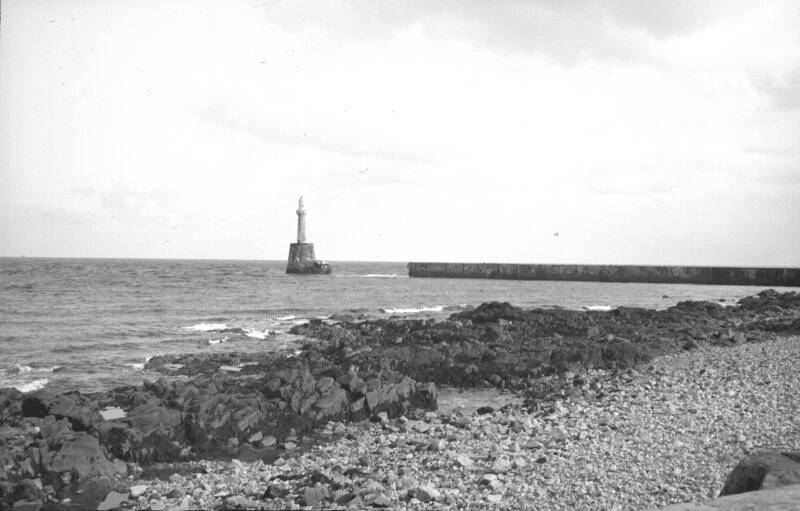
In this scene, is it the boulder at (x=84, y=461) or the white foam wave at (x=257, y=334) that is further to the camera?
the white foam wave at (x=257, y=334)

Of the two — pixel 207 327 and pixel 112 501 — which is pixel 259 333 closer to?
pixel 207 327

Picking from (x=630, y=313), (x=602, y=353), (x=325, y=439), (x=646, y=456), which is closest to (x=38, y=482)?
(x=325, y=439)

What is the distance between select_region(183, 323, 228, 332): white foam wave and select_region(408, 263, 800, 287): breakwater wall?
61.7m

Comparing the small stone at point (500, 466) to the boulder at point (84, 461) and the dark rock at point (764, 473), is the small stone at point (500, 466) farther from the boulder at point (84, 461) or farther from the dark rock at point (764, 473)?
the boulder at point (84, 461)

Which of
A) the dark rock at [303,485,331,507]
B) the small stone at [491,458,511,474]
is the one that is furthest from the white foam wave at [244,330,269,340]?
the dark rock at [303,485,331,507]

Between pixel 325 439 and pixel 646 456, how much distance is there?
203 inches

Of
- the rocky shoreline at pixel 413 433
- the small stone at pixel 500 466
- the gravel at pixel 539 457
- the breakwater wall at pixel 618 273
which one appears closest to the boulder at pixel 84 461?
the rocky shoreline at pixel 413 433

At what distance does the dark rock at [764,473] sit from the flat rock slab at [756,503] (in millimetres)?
555

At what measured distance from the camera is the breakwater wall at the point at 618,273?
70500mm

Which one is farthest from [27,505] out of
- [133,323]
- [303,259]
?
[303,259]

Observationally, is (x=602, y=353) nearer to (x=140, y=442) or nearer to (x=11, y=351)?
(x=140, y=442)

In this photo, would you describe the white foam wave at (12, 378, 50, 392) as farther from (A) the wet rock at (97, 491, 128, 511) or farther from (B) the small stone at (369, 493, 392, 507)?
(B) the small stone at (369, 493, 392, 507)

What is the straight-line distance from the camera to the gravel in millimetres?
7211

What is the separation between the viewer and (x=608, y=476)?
7.66 m
